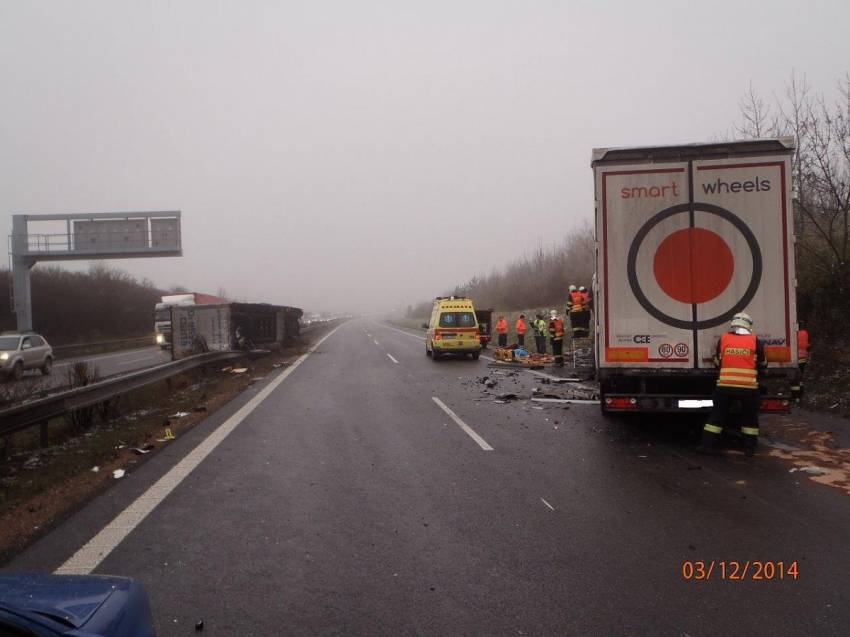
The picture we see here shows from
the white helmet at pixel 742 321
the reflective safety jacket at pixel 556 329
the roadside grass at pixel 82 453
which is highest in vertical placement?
the white helmet at pixel 742 321

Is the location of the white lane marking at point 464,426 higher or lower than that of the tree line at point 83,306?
lower

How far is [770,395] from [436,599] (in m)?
5.87

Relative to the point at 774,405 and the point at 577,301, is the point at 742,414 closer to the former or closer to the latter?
the point at 774,405

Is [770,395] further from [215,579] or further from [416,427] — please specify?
[215,579]

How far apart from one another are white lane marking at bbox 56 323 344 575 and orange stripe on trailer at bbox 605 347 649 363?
5.26 meters

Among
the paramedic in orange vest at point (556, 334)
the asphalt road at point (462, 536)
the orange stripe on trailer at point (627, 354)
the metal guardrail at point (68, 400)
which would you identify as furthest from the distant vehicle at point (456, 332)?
the orange stripe on trailer at point (627, 354)

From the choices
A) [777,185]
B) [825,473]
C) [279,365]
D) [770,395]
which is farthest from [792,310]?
[279,365]

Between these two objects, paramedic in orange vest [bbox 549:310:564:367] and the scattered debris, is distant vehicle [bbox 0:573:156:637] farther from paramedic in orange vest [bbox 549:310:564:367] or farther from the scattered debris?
paramedic in orange vest [bbox 549:310:564:367]

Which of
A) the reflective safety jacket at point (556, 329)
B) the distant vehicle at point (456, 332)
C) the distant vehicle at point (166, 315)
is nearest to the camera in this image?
the reflective safety jacket at point (556, 329)

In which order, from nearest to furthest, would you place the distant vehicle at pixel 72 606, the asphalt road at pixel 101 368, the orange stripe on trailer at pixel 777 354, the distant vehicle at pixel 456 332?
the distant vehicle at pixel 72 606, the orange stripe on trailer at pixel 777 354, the asphalt road at pixel 101 368, the distant vehicle at pixel 456 332

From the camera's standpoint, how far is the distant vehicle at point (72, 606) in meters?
1.99

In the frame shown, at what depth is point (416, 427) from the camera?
9273mm

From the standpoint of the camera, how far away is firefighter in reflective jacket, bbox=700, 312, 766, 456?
23.3 ft
